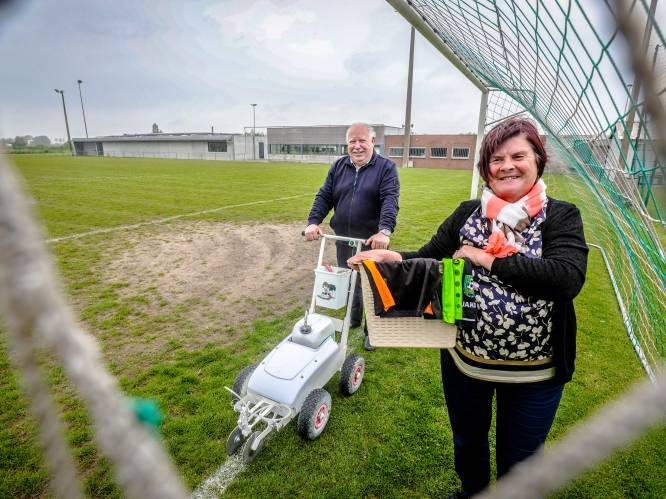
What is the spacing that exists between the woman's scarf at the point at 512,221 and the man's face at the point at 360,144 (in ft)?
6.37

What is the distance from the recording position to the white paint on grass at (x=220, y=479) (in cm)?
218

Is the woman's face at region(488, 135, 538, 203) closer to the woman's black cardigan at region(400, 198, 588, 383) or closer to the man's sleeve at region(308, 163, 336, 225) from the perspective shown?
the woman's black cardigan at region(400, 198, 588, 383)

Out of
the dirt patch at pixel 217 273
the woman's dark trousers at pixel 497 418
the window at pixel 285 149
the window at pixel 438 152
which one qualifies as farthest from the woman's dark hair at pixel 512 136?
the window at pixel 285 149

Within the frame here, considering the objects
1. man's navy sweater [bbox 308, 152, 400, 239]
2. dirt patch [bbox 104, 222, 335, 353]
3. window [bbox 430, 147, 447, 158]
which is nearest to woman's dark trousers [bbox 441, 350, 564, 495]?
man's navy sweater [bbox 308, 152, 400, 239]

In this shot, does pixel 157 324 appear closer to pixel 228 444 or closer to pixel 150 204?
pixel 228 444

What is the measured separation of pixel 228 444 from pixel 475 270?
188cm

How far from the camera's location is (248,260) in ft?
21.5

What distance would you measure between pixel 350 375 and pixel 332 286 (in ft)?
2.35

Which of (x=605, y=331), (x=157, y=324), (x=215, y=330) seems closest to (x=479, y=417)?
(x=215, y=330)

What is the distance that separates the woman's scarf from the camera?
1529mm

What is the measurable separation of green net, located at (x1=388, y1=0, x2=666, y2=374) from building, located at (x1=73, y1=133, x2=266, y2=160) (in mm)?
51390

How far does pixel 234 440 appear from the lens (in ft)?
Result: 7.78

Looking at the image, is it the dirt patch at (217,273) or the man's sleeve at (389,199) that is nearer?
the man's sleeve at (389,199)

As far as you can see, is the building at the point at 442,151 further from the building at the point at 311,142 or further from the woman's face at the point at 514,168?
the woman's face at the point at 514,168
